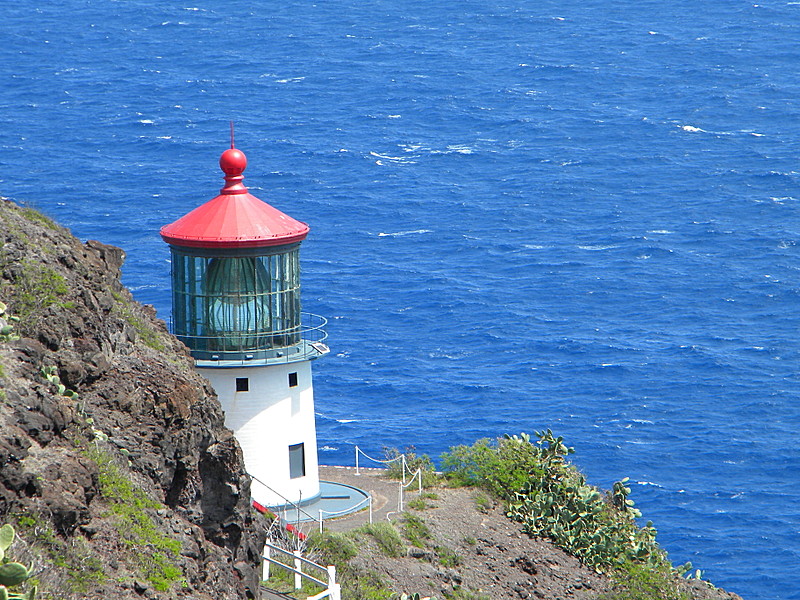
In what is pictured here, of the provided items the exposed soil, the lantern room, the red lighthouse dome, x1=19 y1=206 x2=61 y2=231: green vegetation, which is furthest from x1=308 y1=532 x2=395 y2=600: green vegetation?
x1=19 y1=206 x2=61 y2=231: green vegetation

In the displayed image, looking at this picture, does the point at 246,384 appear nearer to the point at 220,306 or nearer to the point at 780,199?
the point at 220,306

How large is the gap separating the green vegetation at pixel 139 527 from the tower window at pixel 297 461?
11.8 meters

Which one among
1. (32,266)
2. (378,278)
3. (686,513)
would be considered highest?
(32,266)

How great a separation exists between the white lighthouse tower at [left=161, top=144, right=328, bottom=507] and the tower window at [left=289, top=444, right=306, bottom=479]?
0.05 meters

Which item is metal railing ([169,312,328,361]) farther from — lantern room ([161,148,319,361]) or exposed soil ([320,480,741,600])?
exposed soil ([320,480,741,600])

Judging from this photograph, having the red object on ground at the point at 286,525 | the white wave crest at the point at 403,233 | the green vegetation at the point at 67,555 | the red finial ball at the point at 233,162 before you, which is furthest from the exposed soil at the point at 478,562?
the white wave crest at the point at 403,233

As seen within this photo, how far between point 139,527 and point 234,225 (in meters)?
12.1

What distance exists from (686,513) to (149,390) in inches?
1344

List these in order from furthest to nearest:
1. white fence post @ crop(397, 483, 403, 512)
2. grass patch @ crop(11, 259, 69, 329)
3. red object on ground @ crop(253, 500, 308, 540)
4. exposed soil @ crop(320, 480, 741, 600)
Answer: white fence post @ crop(397, 483, 403, 512)
exposed soil @ crop(320, 480, 741, 600)
red object on ground @ crop(253, 500, 308, 540)
grass patch @ crop(11, 259, 69, 329)

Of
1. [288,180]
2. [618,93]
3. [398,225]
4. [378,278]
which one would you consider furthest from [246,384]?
[618,93]

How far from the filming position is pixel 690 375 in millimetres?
61031

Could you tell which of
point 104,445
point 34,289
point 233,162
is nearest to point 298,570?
point 104,445

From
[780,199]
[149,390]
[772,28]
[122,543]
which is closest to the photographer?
[122,543]

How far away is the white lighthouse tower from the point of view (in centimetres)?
2600
